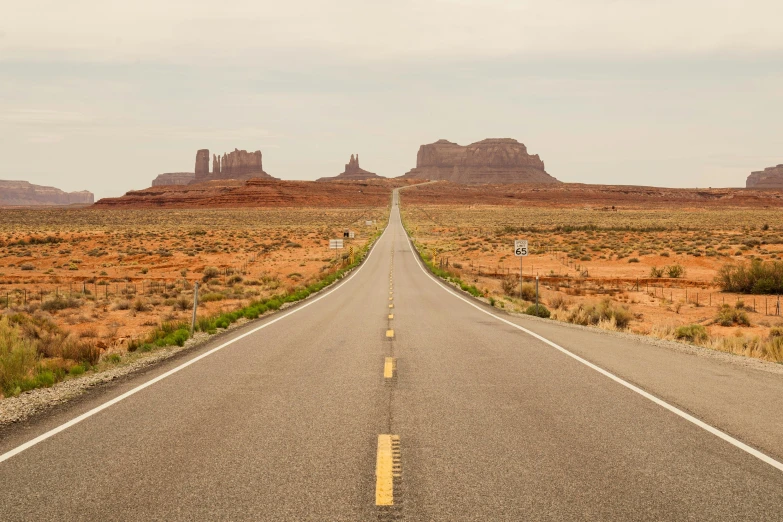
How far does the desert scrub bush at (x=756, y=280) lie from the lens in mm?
30469

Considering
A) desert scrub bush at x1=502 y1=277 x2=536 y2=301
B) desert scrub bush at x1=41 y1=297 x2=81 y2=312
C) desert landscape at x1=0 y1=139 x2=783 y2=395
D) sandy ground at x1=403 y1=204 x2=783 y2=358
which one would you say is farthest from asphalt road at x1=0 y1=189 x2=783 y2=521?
desert scrub bush at x1=502 y1=277 x2=536 y2=301

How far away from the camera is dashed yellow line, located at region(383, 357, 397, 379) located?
31.6 feet

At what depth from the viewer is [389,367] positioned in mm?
10273

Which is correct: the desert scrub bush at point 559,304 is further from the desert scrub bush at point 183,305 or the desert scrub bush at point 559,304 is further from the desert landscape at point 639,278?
the desert scrub bush at point 183,305

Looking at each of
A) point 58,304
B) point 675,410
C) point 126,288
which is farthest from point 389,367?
point 126,288

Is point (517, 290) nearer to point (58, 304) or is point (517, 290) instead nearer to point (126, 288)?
point (126, 288)

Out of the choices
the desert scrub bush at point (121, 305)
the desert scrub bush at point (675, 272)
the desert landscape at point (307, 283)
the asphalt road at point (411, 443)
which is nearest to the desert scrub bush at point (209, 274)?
the desert landscape at point (307, 283)

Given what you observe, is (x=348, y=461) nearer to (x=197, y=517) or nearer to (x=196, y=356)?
(x=197, y=517)

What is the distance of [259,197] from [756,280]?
491ft

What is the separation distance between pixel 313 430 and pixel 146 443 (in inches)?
66.7

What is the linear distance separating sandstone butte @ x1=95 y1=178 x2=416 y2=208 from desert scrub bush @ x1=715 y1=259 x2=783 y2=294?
140410 mm

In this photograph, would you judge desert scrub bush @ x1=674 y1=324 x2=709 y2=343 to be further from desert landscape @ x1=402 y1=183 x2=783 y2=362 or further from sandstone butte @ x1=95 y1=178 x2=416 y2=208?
sandstone butte @ x1=95 y1=178 x2=416 y2=208

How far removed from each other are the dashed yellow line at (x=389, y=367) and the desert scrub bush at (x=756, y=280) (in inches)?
1047

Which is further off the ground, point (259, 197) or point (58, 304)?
point (259, 197)
